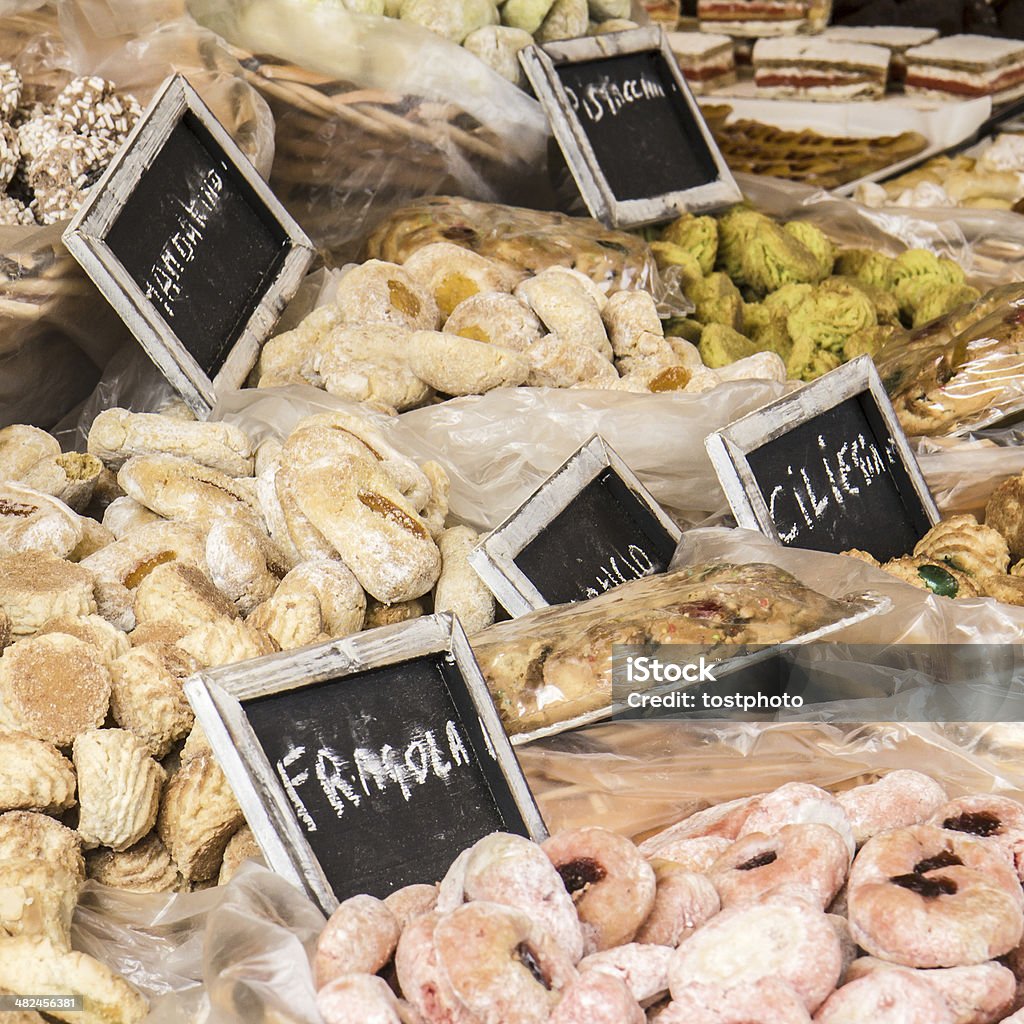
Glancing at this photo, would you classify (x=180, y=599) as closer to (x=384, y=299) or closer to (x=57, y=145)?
(x=384, y=299)

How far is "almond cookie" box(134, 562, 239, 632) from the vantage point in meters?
1.51

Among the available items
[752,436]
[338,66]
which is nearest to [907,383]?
[752,436]

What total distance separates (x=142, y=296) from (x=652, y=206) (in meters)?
1.31

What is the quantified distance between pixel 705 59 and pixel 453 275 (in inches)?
143

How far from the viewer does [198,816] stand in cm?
127

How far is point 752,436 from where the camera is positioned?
1764mm

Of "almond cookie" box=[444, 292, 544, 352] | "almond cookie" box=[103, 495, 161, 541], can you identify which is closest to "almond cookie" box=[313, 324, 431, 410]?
"almond cookie" box=[444, 292, 544, 352]

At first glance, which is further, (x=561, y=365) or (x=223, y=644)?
(x=561, y=365)

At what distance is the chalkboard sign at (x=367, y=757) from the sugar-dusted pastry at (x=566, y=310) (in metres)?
1.07

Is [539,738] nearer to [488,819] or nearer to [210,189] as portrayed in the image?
[488,819]

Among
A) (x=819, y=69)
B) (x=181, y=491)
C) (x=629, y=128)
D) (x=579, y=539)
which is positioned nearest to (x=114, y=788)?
(x=181, y=491)

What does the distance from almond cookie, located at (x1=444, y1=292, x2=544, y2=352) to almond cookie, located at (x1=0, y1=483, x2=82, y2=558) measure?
0.77m

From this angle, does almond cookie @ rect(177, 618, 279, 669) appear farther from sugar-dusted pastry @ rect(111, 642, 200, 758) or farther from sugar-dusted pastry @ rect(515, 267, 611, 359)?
sugar-dusted pastry @ rect(515, 267, 611, 359)

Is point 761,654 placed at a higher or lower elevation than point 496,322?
lower
